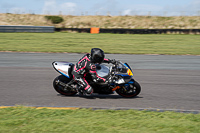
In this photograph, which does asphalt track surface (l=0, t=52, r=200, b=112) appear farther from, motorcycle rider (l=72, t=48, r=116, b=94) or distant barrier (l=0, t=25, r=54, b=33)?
distant barrier (l=0, t=25, r=54, b=33)

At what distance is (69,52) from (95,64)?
10.9 m

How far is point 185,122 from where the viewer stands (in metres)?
5.20

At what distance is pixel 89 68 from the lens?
721 cm

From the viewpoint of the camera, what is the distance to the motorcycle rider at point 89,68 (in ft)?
23.5

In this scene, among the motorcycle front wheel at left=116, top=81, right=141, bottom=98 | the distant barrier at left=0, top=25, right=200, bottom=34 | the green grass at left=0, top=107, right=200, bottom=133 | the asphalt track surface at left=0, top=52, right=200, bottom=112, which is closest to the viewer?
the green grass at left=0, top=107, right=200, bottom=133

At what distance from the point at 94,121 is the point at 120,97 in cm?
255

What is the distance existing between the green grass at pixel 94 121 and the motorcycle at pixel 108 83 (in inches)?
54.1

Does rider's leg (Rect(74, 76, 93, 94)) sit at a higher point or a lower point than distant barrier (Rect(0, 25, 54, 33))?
lower

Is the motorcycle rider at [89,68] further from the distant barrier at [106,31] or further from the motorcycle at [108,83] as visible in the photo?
the distant barrier at [106,31]

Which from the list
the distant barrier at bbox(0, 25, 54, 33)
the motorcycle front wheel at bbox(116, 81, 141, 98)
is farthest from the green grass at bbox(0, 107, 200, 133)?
the distant barrier at bbox(0, 25, 54, 33)

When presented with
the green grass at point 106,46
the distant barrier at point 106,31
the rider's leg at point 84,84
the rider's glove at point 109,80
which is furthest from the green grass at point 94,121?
the distant barrier at point 106,31

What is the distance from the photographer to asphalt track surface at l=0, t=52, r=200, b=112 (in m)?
6.97

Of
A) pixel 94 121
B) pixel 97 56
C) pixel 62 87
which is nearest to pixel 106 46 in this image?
pixel 62 87

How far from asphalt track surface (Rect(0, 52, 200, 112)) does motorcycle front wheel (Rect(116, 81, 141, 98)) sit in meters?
0.13
